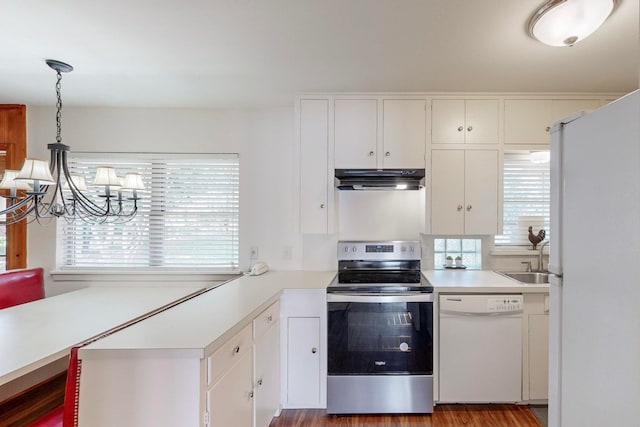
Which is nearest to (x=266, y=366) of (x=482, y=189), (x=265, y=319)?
(x=265, y=319)

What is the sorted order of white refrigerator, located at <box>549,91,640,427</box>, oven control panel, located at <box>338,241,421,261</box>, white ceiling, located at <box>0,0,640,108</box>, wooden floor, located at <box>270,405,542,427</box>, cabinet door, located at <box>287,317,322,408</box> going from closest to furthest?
1. white refrigerator, located at <box>549,91,640,427</box>
2. white ceiling, located at <box>0,0,640,108</box>
3. wooden floor, located at <box>270,405,542,427</box>
4. cabinet door, located at <box>287,317,322,408</box>
5. oven control panel, located at <box>338,241,421,261</box>

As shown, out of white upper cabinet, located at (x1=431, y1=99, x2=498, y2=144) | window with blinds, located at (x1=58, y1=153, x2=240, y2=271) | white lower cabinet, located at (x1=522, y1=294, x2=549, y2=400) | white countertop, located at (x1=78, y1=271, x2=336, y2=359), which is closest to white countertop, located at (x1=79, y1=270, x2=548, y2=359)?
white countertop, located at (x1=78, y1=271, x2=336, y2=359)

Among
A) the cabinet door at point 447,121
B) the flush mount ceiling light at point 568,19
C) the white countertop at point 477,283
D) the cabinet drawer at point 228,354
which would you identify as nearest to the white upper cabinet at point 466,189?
the cabinet door at point 447,121

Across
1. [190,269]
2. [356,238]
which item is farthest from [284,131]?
[190,269]

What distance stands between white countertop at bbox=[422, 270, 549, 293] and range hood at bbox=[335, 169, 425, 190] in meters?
0.74

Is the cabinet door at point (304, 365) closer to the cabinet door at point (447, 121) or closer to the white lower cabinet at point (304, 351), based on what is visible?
the white lower cabinet at point (304, 351)

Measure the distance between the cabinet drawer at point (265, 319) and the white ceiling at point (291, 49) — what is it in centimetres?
155

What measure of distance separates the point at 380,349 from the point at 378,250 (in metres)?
0.79

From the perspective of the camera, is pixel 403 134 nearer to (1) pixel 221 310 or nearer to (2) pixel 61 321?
(1) pixel 221 310

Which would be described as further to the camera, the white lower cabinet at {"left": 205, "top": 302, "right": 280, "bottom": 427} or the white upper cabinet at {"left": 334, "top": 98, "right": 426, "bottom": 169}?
the white upper cabinet at {"left": 334, "top": 98, "right": 426, "bottom": 169}

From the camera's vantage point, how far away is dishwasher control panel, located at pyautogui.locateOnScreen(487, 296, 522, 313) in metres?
2.10

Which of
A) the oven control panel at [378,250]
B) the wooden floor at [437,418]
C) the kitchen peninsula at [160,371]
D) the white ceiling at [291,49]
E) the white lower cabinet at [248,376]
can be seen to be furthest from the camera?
the oven control panel at [378,250]

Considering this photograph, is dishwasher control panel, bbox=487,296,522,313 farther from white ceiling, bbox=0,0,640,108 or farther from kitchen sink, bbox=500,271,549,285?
white ceiling, bbox=0,0,640,108

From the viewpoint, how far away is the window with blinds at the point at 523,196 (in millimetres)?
2730
